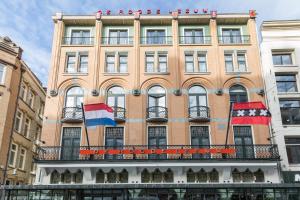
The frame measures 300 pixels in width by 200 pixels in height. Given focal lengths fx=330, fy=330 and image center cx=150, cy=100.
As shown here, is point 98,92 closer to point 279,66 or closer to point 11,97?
point 11,97

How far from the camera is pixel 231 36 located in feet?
99.1

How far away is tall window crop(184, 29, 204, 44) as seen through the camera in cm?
3012

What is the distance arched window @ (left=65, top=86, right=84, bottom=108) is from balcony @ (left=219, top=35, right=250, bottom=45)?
13.4 m

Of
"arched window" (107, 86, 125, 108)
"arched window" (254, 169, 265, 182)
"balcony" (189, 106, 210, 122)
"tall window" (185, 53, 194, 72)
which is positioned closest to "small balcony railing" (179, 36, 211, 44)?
"tall window" (185, 53, 194, 72)

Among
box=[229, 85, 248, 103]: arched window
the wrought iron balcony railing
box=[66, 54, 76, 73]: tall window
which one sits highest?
box=[66, 54, 76, 73]: tall window

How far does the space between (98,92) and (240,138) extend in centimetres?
1232

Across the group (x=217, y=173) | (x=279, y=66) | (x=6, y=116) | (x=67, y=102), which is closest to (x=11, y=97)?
(x=6, y=116)

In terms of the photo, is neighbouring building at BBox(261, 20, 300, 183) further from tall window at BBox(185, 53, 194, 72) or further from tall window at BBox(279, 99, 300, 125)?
tall window at BBox(185, 53, 194, 72)

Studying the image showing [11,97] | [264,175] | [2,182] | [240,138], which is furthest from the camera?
[11,97]

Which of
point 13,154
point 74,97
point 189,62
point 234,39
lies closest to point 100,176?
point 74,97

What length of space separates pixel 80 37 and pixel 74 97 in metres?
6.00

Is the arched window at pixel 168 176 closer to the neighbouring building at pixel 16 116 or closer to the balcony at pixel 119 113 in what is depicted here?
the balcony at pixel 119 113

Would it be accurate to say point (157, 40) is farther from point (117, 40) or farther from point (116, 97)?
point (116, 97)

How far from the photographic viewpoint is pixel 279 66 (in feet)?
91.8
